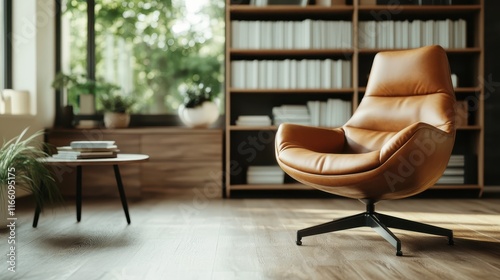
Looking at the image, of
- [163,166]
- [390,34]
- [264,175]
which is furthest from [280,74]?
[163,166]

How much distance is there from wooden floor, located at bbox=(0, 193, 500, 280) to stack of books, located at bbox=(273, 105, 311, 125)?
2.68 feet

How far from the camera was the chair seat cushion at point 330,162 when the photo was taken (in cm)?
224

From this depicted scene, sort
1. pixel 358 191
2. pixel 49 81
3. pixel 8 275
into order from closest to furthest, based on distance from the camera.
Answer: pixel 8 275 → pixel 358 191 → pixel 49 81

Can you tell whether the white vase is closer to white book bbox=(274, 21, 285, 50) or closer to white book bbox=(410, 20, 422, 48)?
white book bbox=(274, 21, 285, 50)

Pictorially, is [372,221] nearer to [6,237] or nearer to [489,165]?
[6,237]

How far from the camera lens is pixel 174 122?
4746 millimetres

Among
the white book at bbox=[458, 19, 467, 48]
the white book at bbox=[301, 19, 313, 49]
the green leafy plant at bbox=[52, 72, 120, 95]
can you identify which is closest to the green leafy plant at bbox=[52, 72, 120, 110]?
the green leafy plant at bbox=[52, 72, 120, 95]

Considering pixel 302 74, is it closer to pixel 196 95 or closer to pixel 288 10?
pixel 288 10

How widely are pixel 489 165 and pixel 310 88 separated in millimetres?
1815

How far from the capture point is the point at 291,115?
4.25 metres

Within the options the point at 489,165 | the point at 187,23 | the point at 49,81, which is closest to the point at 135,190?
the point at 49,81

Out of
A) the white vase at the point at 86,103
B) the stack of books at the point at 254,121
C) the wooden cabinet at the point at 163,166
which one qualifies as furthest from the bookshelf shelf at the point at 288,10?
the white vase at the point at 86,103

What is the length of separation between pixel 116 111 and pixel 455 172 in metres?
2.94

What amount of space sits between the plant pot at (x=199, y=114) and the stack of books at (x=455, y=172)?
2.03 metres
